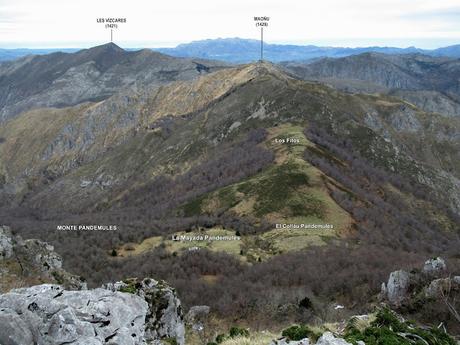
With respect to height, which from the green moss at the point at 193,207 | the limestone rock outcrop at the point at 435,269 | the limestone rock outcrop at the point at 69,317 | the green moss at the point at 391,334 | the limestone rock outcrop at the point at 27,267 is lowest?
the green moss at the point at 193,207

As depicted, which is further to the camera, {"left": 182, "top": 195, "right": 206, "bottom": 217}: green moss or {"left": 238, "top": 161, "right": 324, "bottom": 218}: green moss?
{"left": 182, "top": 195, "right": 206, "bottom": 217}: green moss

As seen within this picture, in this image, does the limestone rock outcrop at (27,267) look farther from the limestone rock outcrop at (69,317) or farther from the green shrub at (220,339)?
the green shrub at (220,339)

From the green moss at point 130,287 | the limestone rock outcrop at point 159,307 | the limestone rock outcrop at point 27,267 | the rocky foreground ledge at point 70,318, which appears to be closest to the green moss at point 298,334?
the rocky foreground ledge at point 70,318

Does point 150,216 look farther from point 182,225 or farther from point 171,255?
point 171,255

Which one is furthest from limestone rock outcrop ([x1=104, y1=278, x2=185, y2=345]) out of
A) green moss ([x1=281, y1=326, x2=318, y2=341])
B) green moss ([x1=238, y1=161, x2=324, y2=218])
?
green moss ([x1=238, y1=161, x2=324, y2=218])

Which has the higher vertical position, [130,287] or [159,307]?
[130,287]

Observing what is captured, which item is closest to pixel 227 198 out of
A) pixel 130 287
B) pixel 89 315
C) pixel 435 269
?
pixel 435 269

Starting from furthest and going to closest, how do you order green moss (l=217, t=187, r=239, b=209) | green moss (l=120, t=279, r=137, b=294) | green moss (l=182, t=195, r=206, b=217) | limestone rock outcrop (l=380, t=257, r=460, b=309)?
green moss (l=182, t=195, r=206, b=217) → green moss (l=217, t=187, r=239, b=209) → limestone rock outcrop (l=380, t=257, r=460, b=309) → green moss (l=120, t=279, r=137, b=294)

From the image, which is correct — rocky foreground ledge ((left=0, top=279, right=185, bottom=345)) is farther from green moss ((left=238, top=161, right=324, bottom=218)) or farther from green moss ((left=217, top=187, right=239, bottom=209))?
green moss ((left=217, top=187, right=239, bottom=209))

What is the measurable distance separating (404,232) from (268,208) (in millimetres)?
40706

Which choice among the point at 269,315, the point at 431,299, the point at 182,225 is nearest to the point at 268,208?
the point at 182,225

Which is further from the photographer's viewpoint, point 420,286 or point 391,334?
point 420,286

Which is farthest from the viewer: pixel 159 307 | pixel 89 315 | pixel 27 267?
pixel 27 267

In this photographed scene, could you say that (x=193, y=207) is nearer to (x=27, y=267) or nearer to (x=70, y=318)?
(x=27, y=267)
